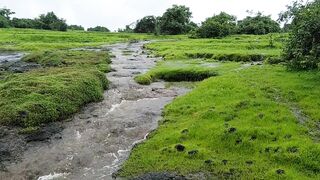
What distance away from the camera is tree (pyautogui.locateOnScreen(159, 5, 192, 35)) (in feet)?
409

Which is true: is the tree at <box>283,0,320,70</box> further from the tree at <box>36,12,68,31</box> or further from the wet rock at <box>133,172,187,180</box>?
the tree at <box>36,12,68,31</box>

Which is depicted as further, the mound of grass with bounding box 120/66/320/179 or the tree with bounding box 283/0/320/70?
the tree with bounding box 283/0/320/70

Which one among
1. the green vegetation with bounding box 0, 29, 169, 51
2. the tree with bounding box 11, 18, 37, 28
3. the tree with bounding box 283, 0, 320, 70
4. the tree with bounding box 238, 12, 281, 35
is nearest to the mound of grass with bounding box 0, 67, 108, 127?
the tree with bounding box 283, 0, 320, 70

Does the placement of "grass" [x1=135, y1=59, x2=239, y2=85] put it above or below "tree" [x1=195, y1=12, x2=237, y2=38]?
below

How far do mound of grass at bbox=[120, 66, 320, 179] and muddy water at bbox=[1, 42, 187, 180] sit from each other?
1.12 m

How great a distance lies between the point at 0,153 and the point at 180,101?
1297 centimetres

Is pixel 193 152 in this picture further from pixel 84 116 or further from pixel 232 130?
pixel 84 116

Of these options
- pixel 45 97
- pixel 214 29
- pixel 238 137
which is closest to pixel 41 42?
pixel 214 29

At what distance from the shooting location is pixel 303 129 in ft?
67.8

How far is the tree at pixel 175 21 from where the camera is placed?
125m

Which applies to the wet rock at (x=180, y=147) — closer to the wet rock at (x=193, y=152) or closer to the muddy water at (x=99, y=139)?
the wet rock at (x=193, y=152)

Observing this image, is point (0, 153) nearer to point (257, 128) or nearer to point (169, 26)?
point (257, 128)

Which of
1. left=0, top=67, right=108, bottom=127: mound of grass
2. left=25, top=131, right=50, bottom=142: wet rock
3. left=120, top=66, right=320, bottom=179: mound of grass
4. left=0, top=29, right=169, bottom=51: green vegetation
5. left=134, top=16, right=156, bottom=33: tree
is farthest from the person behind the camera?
left=134, top=16, right=156, bottom=33: tree

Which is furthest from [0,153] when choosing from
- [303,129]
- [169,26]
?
[169,26]
